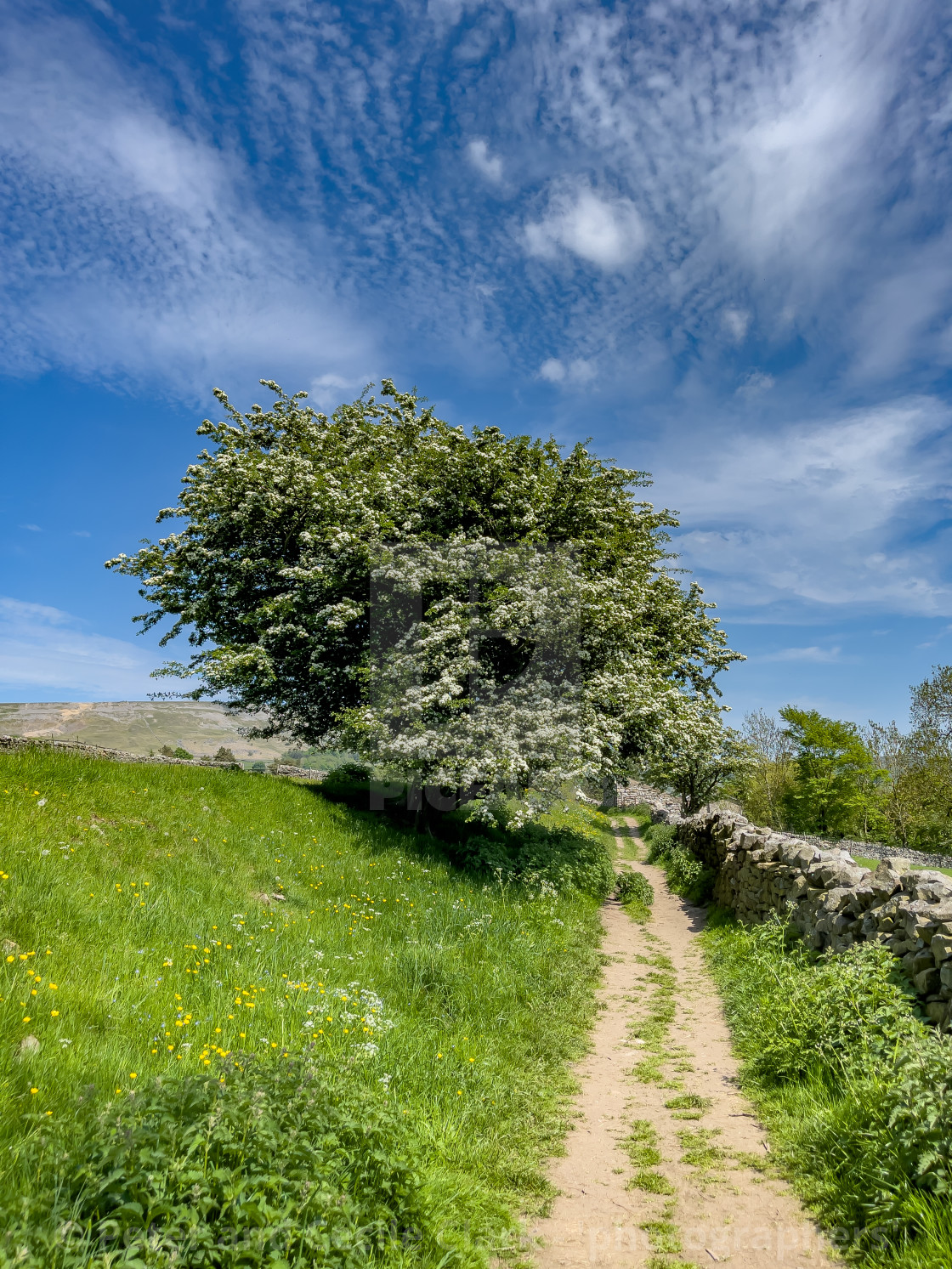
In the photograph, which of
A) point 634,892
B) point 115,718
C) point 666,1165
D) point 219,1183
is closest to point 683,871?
point 634,892

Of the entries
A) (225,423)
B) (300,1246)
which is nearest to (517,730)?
(300,1246)

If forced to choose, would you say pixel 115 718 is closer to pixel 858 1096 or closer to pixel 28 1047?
pixel 28 1047

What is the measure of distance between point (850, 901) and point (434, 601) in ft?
39.2

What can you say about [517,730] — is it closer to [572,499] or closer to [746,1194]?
[572,499]

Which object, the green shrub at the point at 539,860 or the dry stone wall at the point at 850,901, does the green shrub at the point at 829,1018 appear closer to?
the dry stone wall at the point at 850,901

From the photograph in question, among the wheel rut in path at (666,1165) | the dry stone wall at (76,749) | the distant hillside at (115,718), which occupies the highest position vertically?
the distant hillside at (115,718)

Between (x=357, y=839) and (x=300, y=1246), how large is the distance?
12095 millimetres

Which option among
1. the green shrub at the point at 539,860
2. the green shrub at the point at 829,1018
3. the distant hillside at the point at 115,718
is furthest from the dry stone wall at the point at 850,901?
the distant hillside at the point at 115,718

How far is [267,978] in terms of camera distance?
7.23 meters

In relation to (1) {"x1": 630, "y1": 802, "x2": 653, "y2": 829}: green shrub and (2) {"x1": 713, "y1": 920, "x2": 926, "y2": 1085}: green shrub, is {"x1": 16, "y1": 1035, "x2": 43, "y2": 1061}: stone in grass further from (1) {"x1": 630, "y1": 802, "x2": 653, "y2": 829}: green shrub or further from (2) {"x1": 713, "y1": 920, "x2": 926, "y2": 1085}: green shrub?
(1) {"x1": 630, "y1": 802, "x2": 653, "y2": 829}: green shrub

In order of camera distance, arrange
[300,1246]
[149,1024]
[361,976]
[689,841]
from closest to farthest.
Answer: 1. [300,1246]
2. [149,1024]
3. [361,976]
4. [689,841]

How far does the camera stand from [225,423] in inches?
911

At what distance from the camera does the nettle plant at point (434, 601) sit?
1590 centimetres

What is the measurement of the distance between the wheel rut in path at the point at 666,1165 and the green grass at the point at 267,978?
373 millimetres
